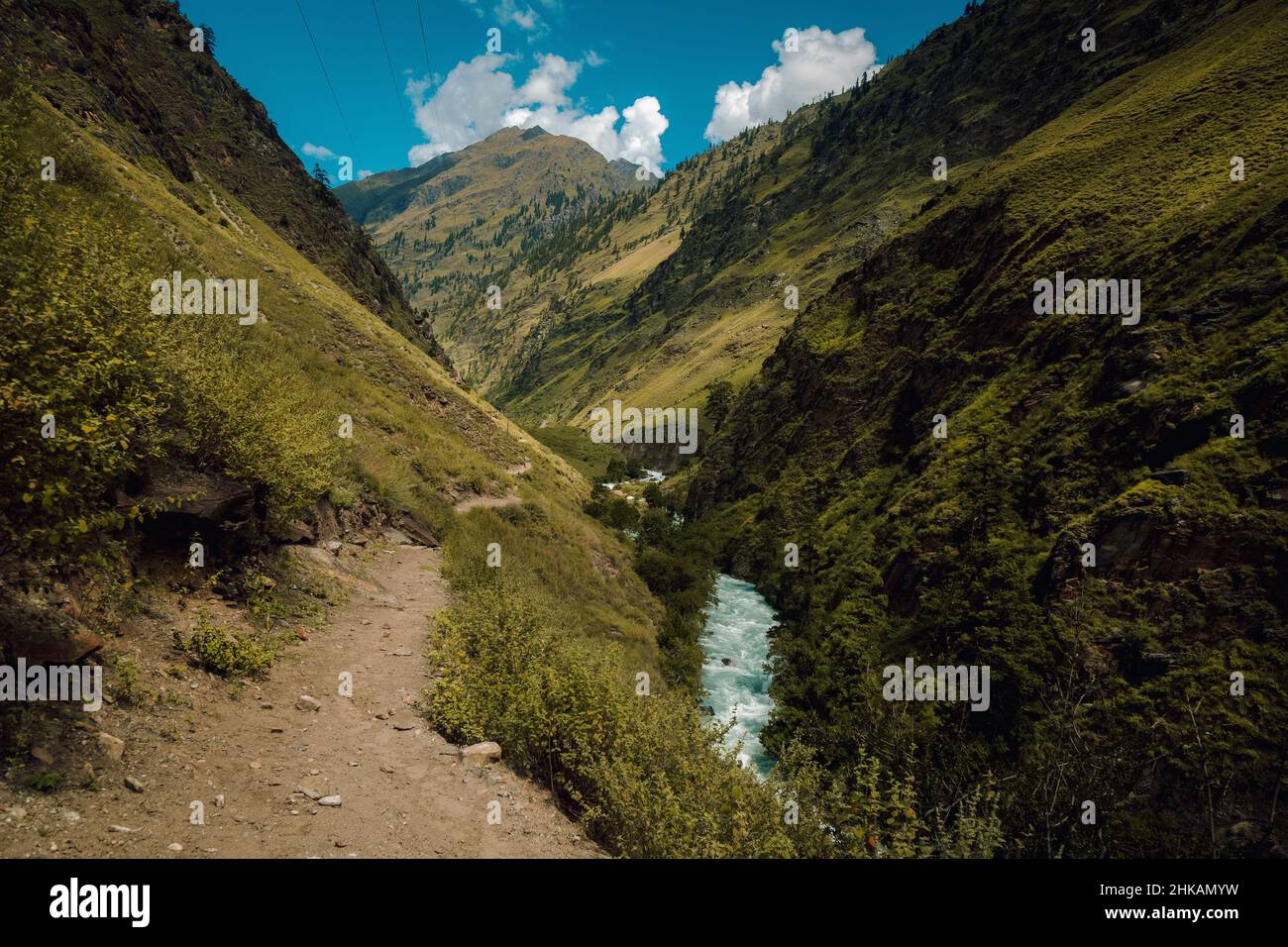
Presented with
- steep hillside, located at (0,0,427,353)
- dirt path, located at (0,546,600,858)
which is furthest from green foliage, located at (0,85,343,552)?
steep hillside, located at (0,0,427,353)

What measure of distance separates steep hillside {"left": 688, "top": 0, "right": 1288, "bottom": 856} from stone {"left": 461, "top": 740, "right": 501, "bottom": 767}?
465 inches

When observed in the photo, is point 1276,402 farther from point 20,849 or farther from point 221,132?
point 221,132

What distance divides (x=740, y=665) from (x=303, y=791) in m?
34.7

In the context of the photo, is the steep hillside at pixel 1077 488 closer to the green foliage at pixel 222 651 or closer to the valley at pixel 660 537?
the valley at pixel 660 537

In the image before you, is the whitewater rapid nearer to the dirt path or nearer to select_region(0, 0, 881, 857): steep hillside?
select_region(0, 0, 881, 857): steep hillside

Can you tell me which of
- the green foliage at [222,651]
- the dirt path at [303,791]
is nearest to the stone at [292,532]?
the dirt path at [303,791]

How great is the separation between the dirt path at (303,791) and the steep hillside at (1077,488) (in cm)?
1238

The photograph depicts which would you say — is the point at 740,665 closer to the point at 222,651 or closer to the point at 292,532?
the point at 292,532

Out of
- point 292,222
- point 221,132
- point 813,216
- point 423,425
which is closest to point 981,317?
point 423,425

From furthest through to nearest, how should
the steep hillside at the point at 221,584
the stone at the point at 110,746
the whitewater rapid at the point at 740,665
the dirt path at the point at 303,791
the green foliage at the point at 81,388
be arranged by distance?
the whitewater rapid at the point at 740,665, the stone at the point at 110,746, the steep hillside at the point at 221,584, the dirt path at the point at 303,791, the green foliage at the point at 81,388

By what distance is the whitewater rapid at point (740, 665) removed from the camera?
1205 inches

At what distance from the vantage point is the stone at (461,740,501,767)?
10234 millimetres

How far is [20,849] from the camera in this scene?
5281mm

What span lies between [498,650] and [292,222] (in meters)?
70.5
